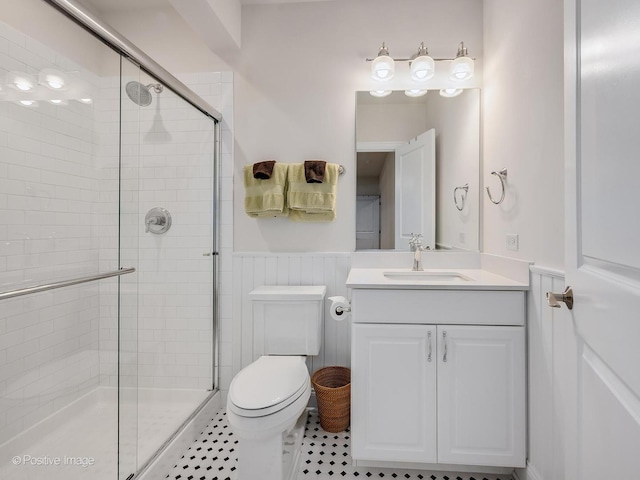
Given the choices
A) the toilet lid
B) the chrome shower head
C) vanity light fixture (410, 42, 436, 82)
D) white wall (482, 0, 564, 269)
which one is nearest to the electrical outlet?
white wall (482, 0, 564, 269)

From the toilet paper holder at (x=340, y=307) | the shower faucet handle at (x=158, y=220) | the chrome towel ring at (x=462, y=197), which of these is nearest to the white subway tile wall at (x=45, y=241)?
the shower faucet handle at (x=158, y=220)

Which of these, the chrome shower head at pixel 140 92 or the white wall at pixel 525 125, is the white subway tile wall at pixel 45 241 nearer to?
the chrome shower head at pixel 140 92

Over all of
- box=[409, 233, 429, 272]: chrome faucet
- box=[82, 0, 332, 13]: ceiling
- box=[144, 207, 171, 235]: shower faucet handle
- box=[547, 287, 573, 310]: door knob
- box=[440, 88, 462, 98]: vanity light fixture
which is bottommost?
box=[547, 287, 573, 310]: door knob

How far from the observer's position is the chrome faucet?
1898 mm

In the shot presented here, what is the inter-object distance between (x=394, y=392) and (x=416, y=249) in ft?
2.73

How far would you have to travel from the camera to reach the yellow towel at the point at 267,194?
1.90m

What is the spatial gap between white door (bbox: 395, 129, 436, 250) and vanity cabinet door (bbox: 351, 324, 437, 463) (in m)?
0.71

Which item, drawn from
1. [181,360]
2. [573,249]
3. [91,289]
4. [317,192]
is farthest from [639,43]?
[181,360]

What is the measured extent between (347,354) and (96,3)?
276 centimetres

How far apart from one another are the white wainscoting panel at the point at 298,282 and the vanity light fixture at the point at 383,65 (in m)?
1.10

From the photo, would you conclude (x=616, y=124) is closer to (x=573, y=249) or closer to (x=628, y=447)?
(x=573, y=249)

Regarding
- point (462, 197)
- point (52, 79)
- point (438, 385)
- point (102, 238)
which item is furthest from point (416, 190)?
point (52, 79)

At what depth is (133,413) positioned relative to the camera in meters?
1.52

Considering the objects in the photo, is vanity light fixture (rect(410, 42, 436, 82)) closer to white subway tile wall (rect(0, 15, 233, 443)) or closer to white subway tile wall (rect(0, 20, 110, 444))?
white subway tile wall (rect(0, 15, 233, 443))
